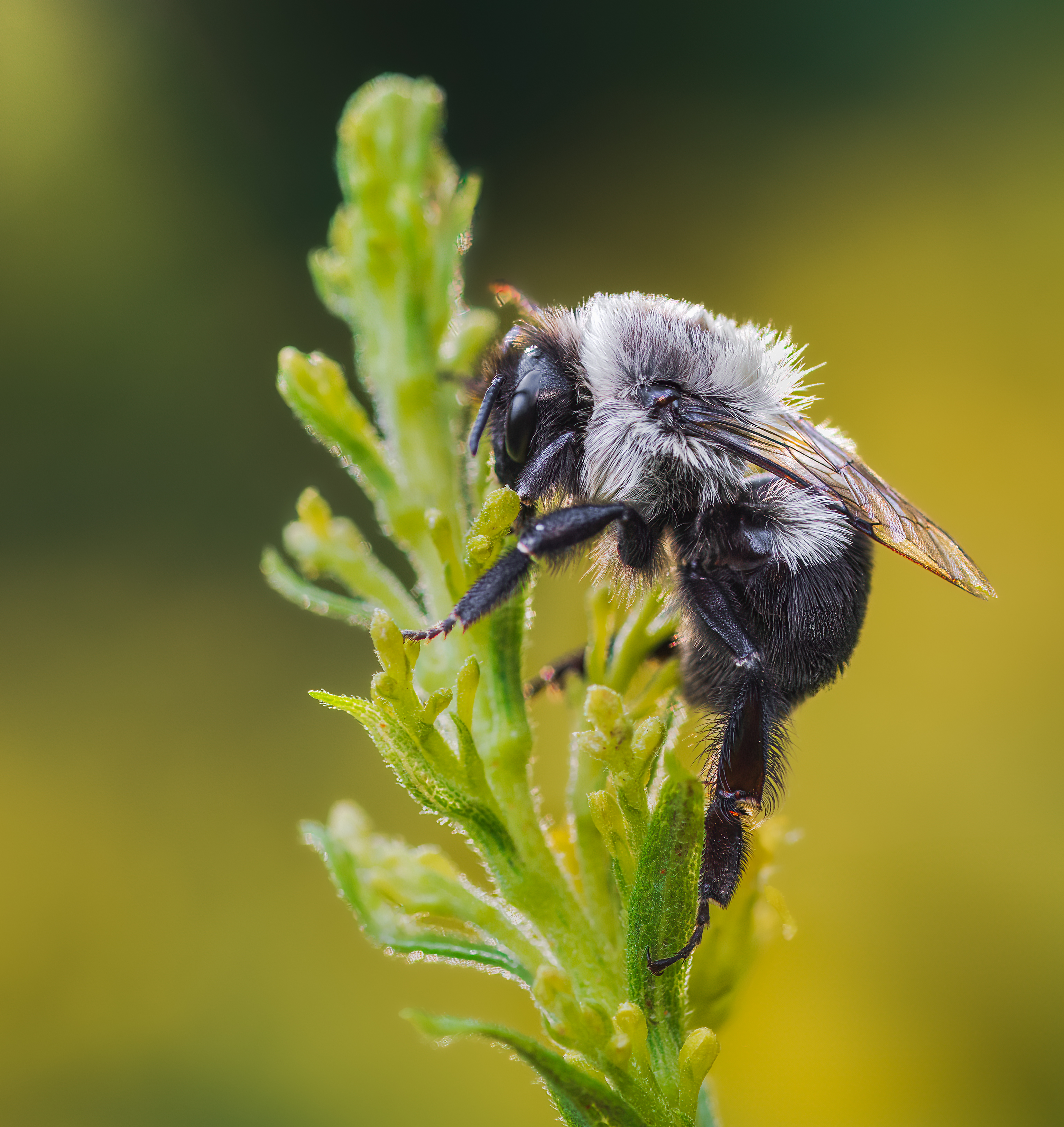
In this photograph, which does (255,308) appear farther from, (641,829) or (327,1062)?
(641,829)

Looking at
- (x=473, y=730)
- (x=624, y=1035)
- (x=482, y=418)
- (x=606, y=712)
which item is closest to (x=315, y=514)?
(x=482, y=418)

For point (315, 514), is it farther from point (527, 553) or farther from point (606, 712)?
point (606, 712)

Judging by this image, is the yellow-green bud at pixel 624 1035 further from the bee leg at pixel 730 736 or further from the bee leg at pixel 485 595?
the bee leg at pixel 485 595

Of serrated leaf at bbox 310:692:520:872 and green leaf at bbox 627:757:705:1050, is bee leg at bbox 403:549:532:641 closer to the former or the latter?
serrated leaf at bbox 310:692:520:872

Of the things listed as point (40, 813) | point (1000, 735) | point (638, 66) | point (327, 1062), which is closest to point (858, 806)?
point (1000, 735)

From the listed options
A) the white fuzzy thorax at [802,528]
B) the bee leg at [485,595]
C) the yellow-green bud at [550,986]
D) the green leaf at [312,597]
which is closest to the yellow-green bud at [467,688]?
the bee leg at [485,595]
